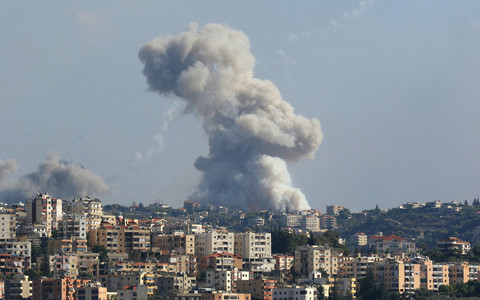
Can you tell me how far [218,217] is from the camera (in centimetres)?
13862

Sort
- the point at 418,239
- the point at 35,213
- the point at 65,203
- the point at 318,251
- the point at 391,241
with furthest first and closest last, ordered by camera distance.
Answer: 1. the point at 418,239
2. the point at 391,241
3. the point at 65,203
4. the point at 35,213
5. the point at 318,251

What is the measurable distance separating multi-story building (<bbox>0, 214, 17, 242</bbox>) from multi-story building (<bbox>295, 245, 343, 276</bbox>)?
1761 cm

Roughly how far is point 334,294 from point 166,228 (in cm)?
2004

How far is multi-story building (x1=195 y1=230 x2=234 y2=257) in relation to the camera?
8650 centimetres

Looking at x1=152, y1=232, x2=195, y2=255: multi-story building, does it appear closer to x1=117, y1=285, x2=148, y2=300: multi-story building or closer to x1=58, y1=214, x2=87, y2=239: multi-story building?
x1=58, y1=214, x2=87, y2=239: multi-story building

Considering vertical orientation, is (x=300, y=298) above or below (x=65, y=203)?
below

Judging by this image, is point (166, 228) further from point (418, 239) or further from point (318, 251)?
point (418, 239)

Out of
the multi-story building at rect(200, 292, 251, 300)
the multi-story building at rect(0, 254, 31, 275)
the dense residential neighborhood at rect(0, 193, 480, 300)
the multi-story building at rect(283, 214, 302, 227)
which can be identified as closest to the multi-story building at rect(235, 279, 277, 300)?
the dense residential neighborhood at rect(0, 193, 480, 300)

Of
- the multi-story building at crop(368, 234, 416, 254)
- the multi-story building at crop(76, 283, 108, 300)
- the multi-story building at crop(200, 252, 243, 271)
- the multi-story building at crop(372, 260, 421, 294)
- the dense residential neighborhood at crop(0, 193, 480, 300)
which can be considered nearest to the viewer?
the multi-story building at crop(76, 283, 108, 300)

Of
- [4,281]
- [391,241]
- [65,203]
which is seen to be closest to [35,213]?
[65,203]

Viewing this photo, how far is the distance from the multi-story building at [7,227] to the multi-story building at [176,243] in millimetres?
8719

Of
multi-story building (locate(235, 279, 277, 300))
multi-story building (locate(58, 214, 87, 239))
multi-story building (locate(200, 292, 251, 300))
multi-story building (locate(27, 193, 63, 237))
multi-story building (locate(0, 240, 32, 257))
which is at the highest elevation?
multi-story building (locate(27, 193, 63, 237))

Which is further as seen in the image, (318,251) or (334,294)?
(318,251)

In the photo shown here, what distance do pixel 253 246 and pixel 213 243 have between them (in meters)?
2.49
